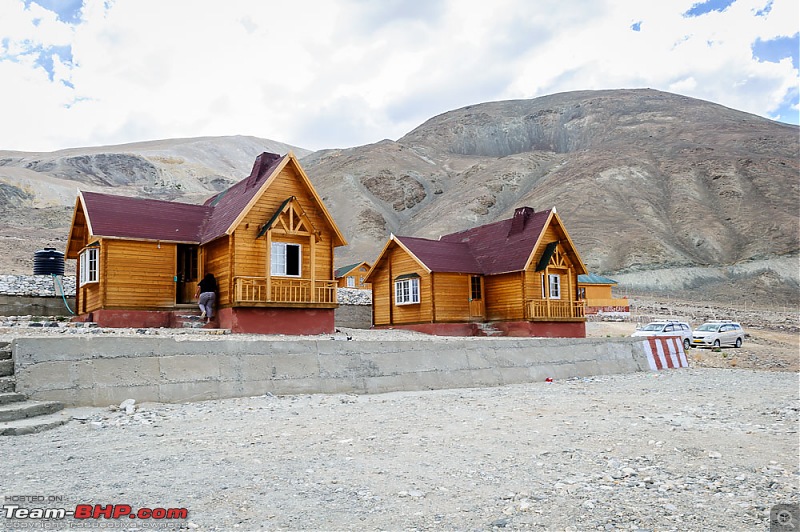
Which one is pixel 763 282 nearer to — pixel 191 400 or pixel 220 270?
pixel 220 270

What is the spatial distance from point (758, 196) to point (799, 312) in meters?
39.0

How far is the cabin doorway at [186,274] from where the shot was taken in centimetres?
2097

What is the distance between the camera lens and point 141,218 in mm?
20781

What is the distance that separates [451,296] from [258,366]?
16239mm

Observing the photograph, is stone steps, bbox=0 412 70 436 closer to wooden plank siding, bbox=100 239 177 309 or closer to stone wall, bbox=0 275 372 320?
wooden plank siding, bbox=100 239 177 309

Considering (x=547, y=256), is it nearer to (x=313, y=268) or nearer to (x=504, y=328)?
(x=504, y=328)

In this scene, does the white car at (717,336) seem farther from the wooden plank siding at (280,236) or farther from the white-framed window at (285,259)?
the white-framed window at (285,259)

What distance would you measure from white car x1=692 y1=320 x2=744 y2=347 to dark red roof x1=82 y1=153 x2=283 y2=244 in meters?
23.5

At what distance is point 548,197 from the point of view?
312 ft

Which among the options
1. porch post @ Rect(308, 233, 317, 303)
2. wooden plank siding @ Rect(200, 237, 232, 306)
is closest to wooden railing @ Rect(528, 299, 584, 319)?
porch post @ Rect(308, 233, 317, 303)

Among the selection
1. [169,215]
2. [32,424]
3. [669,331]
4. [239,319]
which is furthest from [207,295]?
[669,331]

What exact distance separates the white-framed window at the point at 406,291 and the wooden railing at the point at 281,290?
7.65 meters

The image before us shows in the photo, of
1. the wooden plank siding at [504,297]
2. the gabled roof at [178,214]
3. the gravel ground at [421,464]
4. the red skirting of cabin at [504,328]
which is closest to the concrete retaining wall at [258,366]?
the gravel ground at [421,464]

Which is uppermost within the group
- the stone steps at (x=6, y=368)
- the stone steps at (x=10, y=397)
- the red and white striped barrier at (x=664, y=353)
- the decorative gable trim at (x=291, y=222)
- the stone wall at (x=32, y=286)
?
the decorative gable trim at (x=291, y=222)
